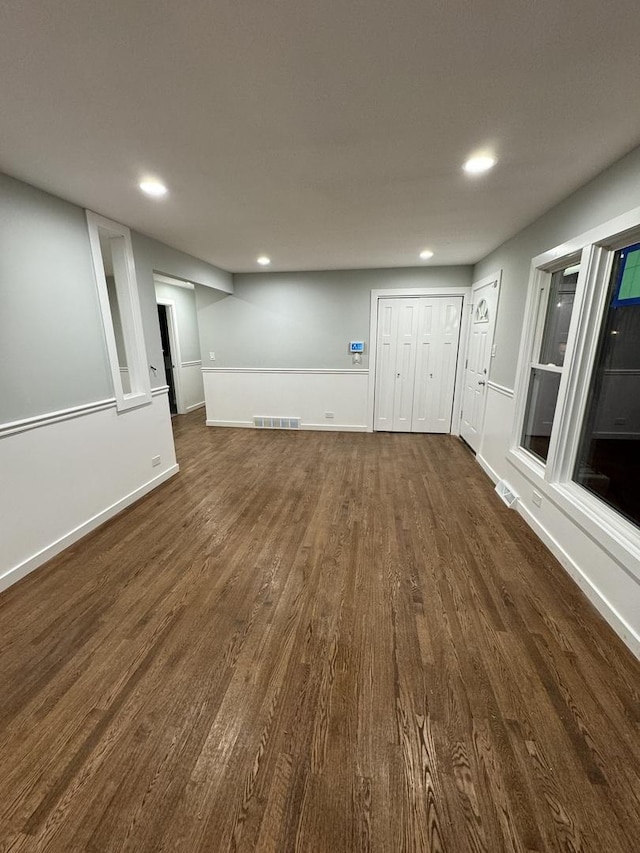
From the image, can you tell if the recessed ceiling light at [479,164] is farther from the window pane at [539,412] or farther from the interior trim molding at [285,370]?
the interior trim molding at [285,370]

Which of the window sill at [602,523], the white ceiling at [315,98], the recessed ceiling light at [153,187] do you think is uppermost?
the recessed ceiling light at [153,187]

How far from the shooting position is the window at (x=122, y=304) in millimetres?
2582

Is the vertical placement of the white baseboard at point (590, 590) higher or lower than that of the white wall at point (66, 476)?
lower

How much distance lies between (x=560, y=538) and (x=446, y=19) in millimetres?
2624

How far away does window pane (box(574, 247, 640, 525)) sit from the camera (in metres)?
1.93

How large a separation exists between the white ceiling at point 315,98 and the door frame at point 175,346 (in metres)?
3.88

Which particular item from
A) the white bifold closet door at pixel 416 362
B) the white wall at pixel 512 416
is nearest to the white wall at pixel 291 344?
the white bifold closet door at pixel 416 362

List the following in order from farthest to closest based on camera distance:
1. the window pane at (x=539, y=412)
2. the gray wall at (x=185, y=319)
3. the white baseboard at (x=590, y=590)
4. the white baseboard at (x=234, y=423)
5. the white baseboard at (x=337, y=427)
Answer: the gray wall at (x=185, y=319), the white baseboard at (x=234, y=423), the white baseboard at (x=337, y=427), the window pane at (x=539, y=412), the white baseboard at (x=590, y=590)

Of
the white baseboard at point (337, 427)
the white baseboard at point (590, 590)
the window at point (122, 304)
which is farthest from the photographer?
the white baseboard at point (337, 427)

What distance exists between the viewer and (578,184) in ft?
6.96

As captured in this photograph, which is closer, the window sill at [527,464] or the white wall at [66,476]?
the white wall at [66,476]

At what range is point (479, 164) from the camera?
6.07 feet

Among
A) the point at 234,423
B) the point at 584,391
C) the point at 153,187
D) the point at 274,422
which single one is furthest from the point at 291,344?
the point at 584,391

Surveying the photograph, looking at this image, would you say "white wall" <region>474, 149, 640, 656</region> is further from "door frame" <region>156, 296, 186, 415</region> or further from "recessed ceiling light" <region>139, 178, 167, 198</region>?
"door frame" <region>156, 296, 186, 415</region>
